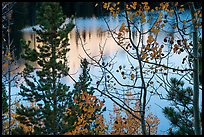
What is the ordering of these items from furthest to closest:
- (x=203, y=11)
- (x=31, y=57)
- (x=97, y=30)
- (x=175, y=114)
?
(x=97, y=30) < (x=31, y=57) < (x=175, y=114) < (x=203, y=11)

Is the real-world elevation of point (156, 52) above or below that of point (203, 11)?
below

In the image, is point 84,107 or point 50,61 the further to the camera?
point 50,61

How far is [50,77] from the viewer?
33.0 ft

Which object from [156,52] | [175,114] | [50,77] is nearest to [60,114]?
[50,77]

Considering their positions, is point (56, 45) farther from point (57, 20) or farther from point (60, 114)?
point (60, 114)

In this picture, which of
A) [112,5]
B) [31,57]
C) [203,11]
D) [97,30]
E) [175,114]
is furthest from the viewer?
[97,30]

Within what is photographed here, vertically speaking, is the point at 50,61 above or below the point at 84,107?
above

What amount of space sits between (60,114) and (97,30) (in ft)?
29.0

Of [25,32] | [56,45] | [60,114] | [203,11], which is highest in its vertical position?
[25,32]

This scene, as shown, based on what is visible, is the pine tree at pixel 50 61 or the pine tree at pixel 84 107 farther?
the pine tree at pixel 50 61

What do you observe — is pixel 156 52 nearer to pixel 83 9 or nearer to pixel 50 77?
pixel 50 77

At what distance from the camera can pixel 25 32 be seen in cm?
1911

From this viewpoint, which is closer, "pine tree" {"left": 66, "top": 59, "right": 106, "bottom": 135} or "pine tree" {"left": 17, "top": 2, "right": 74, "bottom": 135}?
"pine tree" {"left": 66, "top": 59, "right": 106, "bottom": 135}

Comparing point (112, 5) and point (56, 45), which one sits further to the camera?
point (56, 45)
